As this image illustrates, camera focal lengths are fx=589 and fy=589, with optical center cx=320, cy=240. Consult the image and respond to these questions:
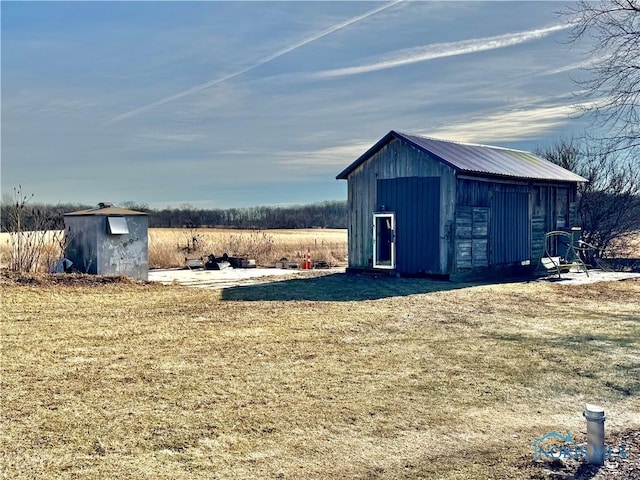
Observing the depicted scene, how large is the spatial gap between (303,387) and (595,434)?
2.74 metres

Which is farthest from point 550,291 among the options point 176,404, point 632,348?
point 176,404

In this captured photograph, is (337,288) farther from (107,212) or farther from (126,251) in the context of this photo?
(107,212)

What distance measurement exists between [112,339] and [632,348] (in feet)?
22.9

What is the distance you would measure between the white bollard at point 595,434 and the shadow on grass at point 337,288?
820 centimetres

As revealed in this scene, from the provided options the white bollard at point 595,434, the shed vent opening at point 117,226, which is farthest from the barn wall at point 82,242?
the white bollard at point 595,434

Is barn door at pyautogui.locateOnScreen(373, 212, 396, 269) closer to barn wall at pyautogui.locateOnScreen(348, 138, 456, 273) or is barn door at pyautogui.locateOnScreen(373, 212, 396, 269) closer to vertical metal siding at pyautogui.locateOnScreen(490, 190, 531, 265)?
barn wall at pyautogui.locateOnScreen(348, 138, 456, 273)

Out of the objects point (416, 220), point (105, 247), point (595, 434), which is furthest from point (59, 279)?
point (595, 434)

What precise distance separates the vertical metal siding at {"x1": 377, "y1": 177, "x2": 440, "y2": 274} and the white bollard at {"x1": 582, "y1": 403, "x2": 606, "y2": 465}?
39.4 ft

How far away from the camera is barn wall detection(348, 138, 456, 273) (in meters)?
16.0

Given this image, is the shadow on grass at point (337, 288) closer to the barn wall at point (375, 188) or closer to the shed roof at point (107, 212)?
the barn wall at point (375, 188)

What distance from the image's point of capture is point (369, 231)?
57.8ft

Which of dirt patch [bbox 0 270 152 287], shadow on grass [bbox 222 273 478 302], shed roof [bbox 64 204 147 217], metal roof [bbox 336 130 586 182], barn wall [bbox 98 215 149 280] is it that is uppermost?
metal roof [bbox 336 130 586 182]

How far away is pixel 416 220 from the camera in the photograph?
1650 centimetres

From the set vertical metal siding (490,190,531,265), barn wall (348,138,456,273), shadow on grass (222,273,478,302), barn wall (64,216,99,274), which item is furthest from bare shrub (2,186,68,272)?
vertical metal siding (490,190,531,265)
